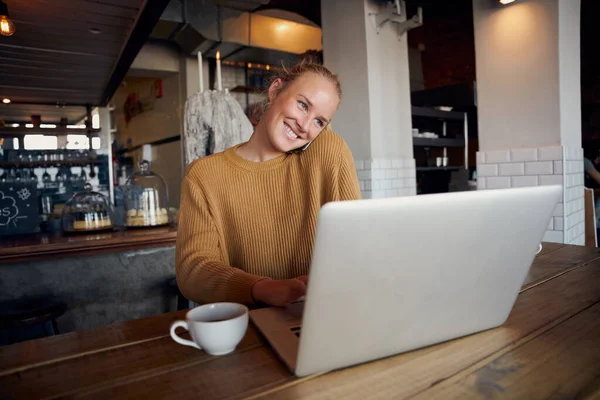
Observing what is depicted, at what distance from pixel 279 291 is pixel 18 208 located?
7.69 ft

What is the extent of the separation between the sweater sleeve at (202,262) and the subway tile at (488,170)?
2.34m

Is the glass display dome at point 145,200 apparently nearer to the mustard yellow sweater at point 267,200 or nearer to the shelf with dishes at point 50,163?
the mustard yellow sweater at point 267,200

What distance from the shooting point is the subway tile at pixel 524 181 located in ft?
8.98

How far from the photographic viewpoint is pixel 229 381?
61 centimetres

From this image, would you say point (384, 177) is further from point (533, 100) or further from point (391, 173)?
point (533, 100)

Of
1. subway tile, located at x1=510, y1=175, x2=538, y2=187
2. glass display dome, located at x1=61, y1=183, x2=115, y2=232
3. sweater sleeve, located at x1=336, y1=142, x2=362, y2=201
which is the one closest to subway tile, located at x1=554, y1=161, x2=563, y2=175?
subway tile, located at x1=510, y1=175, x2=538, y2=187

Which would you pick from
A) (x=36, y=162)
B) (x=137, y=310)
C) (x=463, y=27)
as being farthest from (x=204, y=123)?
(x=463, y=27)

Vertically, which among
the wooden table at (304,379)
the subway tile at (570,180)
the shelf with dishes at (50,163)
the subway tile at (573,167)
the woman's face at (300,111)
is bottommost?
the wooden table at (304,379)

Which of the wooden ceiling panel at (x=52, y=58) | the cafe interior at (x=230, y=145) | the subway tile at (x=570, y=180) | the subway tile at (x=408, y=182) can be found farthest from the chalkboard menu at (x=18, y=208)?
the subway tile at (x=570, y=180)

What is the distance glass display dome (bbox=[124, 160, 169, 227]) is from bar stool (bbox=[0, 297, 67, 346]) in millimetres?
616

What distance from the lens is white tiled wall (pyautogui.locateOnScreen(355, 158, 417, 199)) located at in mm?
3506

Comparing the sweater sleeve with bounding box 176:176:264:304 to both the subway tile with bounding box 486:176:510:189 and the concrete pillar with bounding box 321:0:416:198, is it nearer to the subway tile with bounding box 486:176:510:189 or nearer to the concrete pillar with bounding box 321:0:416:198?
the subway tile with bounding box 486:176:510:189

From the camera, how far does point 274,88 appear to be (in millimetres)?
1296

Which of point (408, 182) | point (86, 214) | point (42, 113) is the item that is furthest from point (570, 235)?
point (42, 113)
